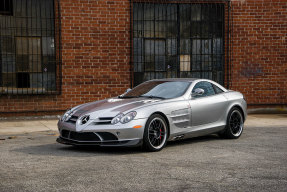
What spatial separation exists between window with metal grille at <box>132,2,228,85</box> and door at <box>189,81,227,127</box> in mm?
5174

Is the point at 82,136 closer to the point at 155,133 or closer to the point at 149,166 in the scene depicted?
the point at 155,133

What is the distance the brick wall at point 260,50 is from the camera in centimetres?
1480

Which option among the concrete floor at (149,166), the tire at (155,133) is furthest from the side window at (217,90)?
the tire at (155,133)

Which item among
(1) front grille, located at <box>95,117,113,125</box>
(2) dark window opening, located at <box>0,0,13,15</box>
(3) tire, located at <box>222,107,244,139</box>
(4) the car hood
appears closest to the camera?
(1) front grille, located at <box>95,117,113,125</box>

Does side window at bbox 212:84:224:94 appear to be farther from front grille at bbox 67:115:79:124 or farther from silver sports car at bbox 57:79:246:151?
front grille at bbox 67:115:79:124

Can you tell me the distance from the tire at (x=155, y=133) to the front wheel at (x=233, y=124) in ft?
6.28

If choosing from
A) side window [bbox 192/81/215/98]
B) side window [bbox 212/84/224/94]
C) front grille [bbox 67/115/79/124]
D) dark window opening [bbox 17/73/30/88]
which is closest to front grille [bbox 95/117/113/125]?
front grille [bbox 67/115/79/124]

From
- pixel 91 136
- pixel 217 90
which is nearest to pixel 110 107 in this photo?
pixel 91 136

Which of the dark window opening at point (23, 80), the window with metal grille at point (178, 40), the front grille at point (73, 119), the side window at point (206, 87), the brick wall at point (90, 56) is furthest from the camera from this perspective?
the window with metal grille at point (178, 40)

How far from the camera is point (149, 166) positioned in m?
6.24

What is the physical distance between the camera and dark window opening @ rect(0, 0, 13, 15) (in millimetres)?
12986

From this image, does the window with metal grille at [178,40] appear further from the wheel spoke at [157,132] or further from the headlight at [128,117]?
the headlight at [128,117]

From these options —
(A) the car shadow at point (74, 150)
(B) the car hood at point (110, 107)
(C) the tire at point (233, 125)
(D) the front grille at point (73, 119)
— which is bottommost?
(A) the car shadow at point (74, 150)

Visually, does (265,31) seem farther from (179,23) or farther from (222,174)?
(222,174)
